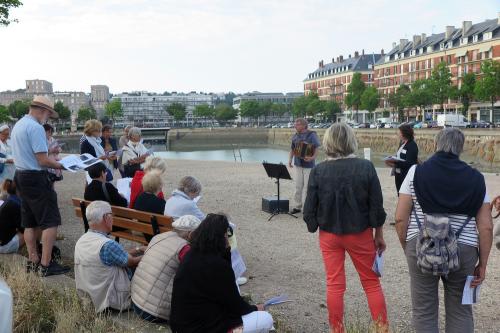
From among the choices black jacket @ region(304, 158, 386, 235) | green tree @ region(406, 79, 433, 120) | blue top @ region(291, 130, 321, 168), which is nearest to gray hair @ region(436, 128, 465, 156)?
black jacket @ region(304, 158, 386, 235)

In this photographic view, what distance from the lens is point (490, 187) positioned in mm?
13797

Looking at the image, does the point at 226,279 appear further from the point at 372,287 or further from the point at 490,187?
the point at 490,187

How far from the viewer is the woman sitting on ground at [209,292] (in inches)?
134

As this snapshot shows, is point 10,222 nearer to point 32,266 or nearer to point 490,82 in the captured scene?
point 32,266

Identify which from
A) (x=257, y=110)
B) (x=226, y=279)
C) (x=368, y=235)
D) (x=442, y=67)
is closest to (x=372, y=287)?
(x=368, y=235)

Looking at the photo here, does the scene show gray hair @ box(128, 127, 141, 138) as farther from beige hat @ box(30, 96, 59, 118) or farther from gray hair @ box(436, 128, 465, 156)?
gray hair @ box(436, 128, 465, 156)

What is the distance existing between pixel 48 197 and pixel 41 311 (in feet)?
5.20

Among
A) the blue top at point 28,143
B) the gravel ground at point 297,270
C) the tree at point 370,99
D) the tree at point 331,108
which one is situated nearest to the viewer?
the gravel ground at point 297,270

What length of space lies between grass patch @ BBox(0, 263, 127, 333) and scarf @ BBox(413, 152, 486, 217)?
8.24 ft

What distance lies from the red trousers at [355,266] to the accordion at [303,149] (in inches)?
215

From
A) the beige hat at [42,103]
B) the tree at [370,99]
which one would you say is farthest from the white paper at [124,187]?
the tree at [370,99]

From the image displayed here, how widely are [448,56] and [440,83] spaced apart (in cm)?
1652

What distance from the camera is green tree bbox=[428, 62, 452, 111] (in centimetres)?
6606

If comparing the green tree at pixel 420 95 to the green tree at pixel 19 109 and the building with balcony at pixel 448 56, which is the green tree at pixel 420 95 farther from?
the green tree at pixel 19 109
